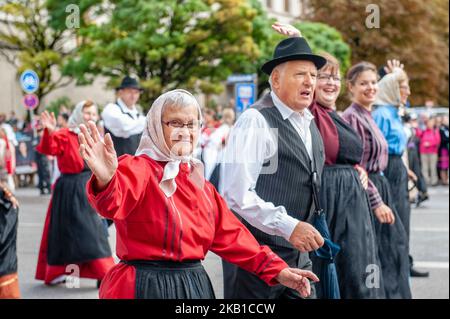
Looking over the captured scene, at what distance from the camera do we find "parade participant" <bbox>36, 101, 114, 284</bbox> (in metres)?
8.70

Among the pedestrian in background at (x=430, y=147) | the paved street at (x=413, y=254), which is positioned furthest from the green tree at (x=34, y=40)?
the pedestrian in background at (x=430, y=147)

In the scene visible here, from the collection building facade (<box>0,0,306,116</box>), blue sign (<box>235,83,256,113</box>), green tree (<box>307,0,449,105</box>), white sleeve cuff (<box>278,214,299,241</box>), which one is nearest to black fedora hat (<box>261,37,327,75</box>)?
white sleeve cuff (<box>278,214,299,241</box>)

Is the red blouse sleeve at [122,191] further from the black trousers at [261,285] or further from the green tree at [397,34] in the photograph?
the green tree at [397,34]

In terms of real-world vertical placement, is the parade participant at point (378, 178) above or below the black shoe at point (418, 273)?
above

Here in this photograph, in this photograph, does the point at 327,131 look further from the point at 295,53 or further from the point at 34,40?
the point at 34,40

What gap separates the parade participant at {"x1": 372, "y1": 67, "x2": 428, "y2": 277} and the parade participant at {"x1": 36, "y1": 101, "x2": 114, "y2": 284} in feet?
9.03

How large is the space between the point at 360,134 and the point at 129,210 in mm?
3346

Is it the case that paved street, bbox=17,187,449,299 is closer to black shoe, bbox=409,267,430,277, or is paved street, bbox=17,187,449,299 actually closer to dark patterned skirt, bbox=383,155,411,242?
black shoe, bbox=409,267,430,277

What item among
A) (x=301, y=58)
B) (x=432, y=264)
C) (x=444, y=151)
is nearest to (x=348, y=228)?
(x=301, y=58)

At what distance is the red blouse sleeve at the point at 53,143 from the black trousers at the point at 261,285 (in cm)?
410

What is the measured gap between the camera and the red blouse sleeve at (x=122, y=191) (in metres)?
3.19

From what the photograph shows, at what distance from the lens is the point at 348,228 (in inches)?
218

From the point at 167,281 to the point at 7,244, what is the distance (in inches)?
154

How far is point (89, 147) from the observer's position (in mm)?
3137
